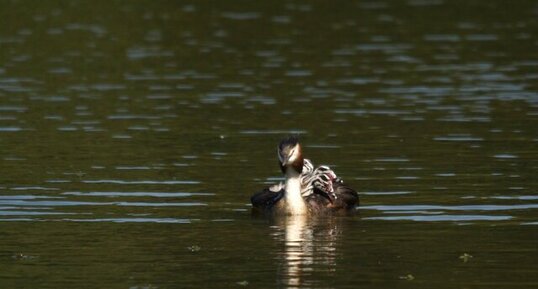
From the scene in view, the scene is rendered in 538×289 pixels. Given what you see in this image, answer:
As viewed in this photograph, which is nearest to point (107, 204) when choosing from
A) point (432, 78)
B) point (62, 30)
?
point (432, 78)

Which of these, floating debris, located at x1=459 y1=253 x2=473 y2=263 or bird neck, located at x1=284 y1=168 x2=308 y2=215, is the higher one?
bird neck, located at x1=284 y1=168 x2=308 y2=215

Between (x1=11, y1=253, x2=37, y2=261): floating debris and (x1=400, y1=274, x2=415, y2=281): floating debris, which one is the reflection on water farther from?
(x1=11, y1=253, x2=37, y2=261): floating debris

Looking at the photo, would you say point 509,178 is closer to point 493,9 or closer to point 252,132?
point 252,132

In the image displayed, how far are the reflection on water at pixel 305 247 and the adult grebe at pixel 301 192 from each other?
215mm

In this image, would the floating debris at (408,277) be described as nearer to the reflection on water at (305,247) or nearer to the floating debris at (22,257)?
the reflection on water at (305,247)

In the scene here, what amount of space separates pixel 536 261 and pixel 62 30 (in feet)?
107

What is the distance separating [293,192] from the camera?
2186 cm

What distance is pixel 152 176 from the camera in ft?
83.4

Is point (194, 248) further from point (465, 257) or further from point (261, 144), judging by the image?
point (261, 144)

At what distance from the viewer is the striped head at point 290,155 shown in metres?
21.7

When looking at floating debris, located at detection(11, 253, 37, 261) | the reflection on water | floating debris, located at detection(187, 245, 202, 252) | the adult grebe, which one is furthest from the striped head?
floating debris, located at detection(11, 253, 37, 261)

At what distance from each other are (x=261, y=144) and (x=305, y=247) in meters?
9.19

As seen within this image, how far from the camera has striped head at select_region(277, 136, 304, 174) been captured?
21688mm

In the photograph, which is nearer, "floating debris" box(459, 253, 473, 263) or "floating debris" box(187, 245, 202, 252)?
"floating debris" box(459, 253, 473, 263)
